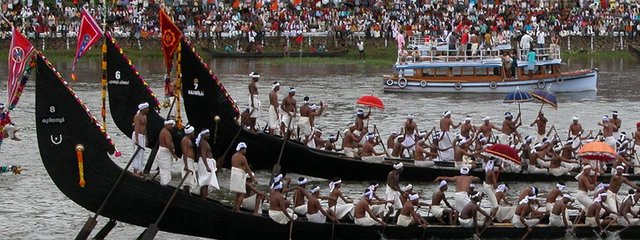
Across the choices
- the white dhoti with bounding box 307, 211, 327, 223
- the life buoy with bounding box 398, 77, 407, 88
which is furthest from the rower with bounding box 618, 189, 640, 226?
the life buoy with bounding box 398, 77, 407, 88

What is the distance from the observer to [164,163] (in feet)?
83.9

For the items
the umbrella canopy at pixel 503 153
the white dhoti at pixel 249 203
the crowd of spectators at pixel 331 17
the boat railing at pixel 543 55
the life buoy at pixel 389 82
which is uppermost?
the crowd of spectators at pixel 331 17

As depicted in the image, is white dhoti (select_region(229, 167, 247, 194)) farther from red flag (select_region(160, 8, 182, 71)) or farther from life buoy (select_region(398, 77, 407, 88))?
life buoy (select_region(398, 77, 407, 88))

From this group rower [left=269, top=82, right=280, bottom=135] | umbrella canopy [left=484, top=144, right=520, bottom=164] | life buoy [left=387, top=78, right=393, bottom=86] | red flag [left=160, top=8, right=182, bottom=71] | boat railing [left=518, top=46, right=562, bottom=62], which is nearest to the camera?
umbrella canopy [left=484, top=144, right=520, bottom=164]

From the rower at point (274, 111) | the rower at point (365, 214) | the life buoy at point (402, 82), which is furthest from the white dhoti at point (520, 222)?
the life buoy at point (402, 82)

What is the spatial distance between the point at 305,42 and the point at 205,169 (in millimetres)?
40187

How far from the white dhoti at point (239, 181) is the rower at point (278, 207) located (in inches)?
26.3

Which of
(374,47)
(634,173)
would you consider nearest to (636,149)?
(634,173)

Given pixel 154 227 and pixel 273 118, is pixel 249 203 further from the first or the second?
pixel 273 118

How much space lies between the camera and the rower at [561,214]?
24.7m

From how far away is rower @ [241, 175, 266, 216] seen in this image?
24.0 m

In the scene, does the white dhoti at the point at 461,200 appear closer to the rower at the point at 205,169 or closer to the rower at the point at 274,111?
the rower at the point at 205,169

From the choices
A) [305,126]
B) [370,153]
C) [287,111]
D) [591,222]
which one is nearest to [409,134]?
[370,153]

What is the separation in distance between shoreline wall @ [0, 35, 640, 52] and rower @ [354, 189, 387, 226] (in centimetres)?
3877
